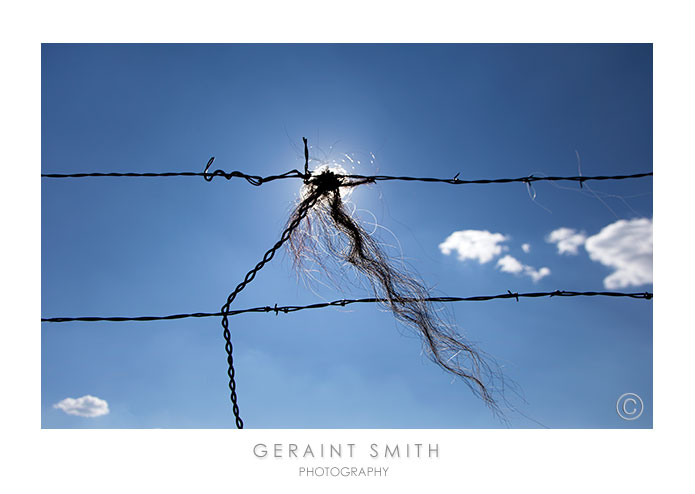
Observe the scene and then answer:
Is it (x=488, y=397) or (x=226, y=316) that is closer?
(x=226, y=316)

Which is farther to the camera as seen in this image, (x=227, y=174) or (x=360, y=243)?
(x=360, y=243)

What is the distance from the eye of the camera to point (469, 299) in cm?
244

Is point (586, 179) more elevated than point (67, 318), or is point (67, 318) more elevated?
point (586, 179)

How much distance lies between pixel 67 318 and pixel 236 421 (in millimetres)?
1111

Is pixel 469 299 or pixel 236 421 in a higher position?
pixel 469 299

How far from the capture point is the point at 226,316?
238 centimetres

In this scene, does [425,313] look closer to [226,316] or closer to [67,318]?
[226,316]
